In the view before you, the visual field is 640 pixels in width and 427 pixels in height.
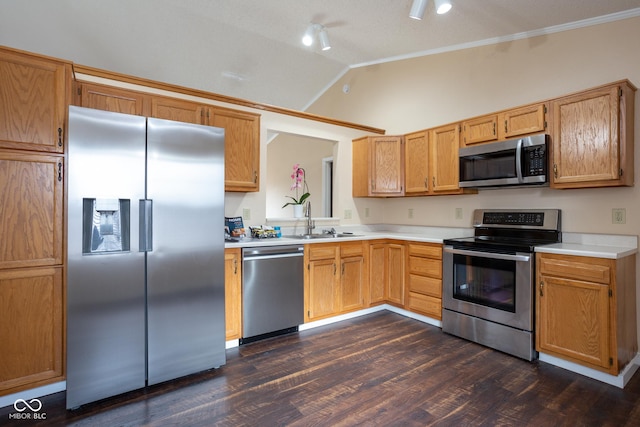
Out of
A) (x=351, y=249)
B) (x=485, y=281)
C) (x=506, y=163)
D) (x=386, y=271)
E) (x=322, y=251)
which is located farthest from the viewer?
(x=386, y=271)

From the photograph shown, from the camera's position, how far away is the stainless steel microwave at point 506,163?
2730 mm

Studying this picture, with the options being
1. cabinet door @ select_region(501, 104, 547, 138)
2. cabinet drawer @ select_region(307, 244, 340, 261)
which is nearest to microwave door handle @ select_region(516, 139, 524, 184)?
cabinet door @ select_region(501, 104, 547, 138)

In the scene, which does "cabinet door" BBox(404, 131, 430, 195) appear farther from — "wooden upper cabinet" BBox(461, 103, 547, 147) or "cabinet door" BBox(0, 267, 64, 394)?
"cabinet door" BBox(0, 267, 64, 394)

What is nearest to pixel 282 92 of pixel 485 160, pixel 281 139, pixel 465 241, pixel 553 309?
pixel 281 139

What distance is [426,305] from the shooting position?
334 centimetres

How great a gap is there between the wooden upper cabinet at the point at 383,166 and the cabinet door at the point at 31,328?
324cm

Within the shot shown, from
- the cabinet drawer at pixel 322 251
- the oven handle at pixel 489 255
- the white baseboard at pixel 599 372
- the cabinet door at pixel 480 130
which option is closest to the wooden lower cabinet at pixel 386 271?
the cabinet drawer at pixel 322 251

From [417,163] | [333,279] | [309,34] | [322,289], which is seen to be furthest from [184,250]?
[417,163]

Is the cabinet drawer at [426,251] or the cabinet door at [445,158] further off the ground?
the cabinet door at [445,158]

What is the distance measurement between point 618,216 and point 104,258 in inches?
149

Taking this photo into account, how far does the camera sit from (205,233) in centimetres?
230

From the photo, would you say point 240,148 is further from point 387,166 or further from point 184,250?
point 387,166

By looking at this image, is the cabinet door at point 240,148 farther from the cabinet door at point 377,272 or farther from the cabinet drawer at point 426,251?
the cabinet drawer at point 426,251

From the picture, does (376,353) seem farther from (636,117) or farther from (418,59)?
(418,59)
